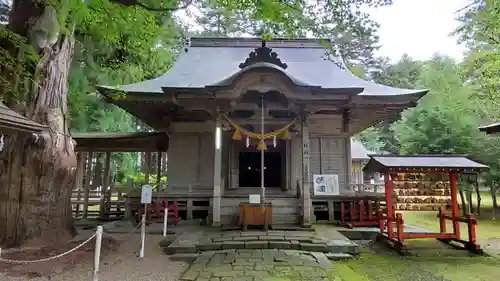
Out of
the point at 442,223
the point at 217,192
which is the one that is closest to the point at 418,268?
the point at 442,223

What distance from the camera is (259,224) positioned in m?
7.55

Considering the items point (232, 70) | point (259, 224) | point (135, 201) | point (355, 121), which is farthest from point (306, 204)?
point (232, 70)

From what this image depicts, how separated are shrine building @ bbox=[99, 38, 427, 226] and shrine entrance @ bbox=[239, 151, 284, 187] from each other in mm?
2891

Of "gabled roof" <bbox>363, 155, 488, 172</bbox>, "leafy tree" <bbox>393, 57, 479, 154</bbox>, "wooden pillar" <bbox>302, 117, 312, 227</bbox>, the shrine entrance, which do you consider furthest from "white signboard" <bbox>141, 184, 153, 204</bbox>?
"leafy tree" <bbox>393, 57, 479, 154</bbox>

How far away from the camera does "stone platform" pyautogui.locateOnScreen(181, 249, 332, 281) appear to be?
4488 millimetres

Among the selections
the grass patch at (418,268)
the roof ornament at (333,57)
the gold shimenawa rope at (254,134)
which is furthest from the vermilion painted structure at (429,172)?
the roof ornament at (333,57)

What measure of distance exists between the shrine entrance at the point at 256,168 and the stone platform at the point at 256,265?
27.5 feet

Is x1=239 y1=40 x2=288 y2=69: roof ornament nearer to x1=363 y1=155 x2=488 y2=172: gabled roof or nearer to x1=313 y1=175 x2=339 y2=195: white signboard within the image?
x1=313 y1=175 x2=339 y2=195: white signboard

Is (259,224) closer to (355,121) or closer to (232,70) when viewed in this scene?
(355,121)

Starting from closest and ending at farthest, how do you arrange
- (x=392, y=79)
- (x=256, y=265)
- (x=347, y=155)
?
(x=256, y=265) → (x=347, y=155) → (x=392, y=79)

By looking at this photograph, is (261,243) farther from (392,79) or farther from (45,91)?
(392,79)

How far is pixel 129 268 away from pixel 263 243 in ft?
8.36

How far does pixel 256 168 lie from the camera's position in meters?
15.6

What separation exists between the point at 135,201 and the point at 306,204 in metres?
5.32
